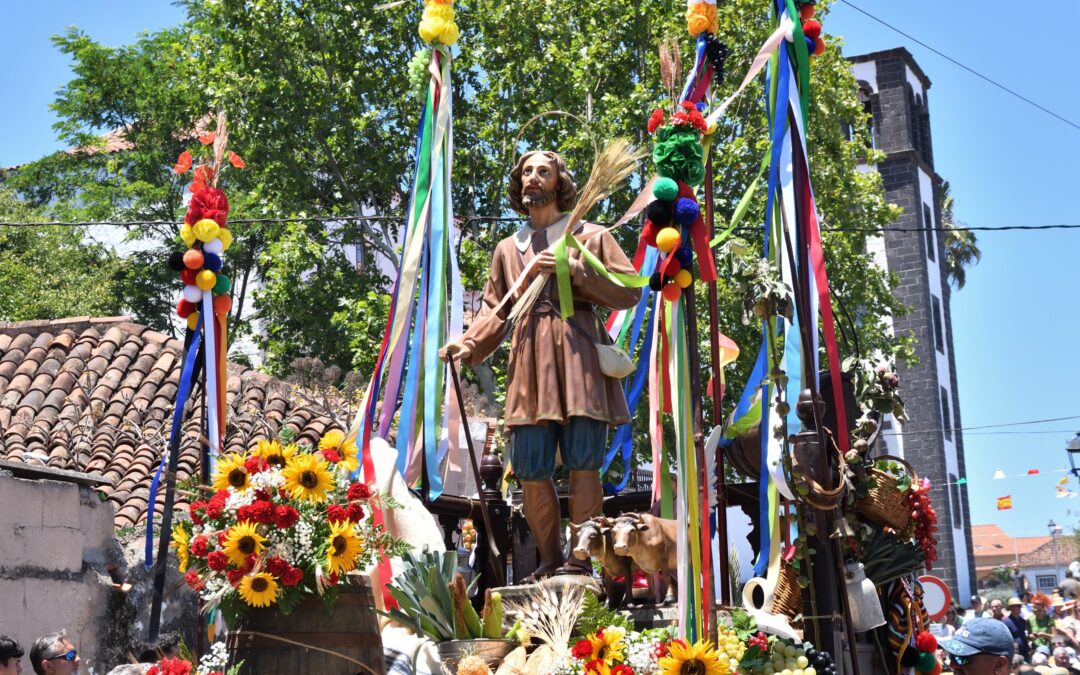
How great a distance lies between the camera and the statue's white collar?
287 inches

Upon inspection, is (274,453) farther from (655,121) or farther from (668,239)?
(655,121)

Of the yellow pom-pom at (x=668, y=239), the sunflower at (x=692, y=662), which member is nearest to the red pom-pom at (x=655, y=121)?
the yellow pom-pom at (x=668, y=239)

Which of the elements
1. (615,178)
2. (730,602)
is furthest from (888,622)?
(615,178)

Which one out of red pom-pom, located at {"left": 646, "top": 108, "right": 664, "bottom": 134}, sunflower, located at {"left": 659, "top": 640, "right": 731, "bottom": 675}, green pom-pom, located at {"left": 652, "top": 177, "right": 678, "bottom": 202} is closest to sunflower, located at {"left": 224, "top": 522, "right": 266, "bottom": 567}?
sunflower, located at {"left": 659, "top": 640, "right": 731, "bottom": 675}

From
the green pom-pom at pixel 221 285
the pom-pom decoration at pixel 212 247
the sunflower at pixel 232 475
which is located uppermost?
the pom-pom decoration at pixel 212 247

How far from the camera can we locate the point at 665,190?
602cm

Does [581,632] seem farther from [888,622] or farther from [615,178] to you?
[615,178]

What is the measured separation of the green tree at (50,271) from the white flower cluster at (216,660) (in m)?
23.4

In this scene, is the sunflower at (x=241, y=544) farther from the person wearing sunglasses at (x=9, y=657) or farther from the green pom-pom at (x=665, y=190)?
the green pom-pom at (x=665, y=190)

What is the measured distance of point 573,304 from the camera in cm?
705

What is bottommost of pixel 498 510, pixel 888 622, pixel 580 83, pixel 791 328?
pixel 888 622

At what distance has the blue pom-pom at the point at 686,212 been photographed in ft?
19.7

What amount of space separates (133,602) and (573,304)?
5.80 meters

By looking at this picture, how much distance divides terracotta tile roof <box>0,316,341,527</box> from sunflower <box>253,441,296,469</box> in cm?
819
